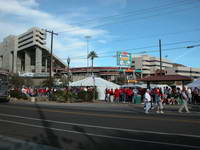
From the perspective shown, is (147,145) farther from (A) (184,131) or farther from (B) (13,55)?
(B) (13,55)

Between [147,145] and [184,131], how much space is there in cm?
304

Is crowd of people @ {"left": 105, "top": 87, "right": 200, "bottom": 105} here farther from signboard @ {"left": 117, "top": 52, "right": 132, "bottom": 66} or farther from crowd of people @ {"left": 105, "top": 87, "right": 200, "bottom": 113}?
signboard @ {"left": 117, "top": 52, "right": 132, "bottom": 66}

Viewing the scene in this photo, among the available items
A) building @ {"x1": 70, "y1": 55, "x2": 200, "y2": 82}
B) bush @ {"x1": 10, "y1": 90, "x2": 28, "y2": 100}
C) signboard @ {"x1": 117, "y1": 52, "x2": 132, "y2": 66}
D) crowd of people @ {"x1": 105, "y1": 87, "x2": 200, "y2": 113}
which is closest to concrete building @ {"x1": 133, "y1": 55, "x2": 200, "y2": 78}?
building @ {"x1": 70, "y1": 55, "x2": 200, "y2": 82}

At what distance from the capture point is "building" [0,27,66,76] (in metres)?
132

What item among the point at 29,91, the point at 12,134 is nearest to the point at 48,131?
the point at 12,134

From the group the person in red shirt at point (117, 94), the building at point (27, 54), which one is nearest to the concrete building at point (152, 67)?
the building at point (27, 54)

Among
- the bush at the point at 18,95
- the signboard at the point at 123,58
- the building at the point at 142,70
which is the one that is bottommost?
the bush at the point at 18,95

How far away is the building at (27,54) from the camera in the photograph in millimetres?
132375

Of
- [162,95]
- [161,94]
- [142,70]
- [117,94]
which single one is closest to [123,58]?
[117,94]

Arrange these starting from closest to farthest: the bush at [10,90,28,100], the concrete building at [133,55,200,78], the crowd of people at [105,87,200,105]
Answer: the crowd of people at [105,87,200,105] < the bush at [10,90,28,100] < the concrete building at [133,55,200,78]

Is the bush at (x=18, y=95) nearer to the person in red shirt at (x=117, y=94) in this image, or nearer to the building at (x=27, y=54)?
the person in red shirt at (x=117, y=94)

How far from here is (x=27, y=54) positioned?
140 meters

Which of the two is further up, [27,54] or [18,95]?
[27,54]

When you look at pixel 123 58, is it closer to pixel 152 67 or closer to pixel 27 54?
pixel 27 54
